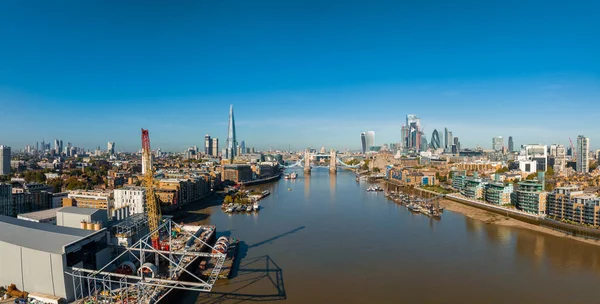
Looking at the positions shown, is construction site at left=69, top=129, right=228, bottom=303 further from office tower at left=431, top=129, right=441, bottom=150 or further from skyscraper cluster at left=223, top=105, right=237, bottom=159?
office tower at left=431, top=129, right=441, bottom=150

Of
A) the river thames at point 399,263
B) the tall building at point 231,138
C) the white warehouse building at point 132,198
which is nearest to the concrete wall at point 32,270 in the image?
the river thames at point 399,263

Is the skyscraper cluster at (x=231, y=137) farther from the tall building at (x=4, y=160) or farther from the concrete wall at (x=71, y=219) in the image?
the concrete wall at (x=71, y=219)

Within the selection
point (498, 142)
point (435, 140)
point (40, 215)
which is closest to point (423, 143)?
point (435, 140)

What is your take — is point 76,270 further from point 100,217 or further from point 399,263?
point 399,263

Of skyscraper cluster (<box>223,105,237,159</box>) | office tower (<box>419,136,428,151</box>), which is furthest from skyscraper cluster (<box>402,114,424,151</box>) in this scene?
skyscraper cluster (<box>223,105,237,159</box>)

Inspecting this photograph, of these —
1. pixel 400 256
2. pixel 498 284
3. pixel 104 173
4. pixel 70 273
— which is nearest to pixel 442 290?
pixel 498 284

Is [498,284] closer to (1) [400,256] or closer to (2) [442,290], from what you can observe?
(2) [442,290]
